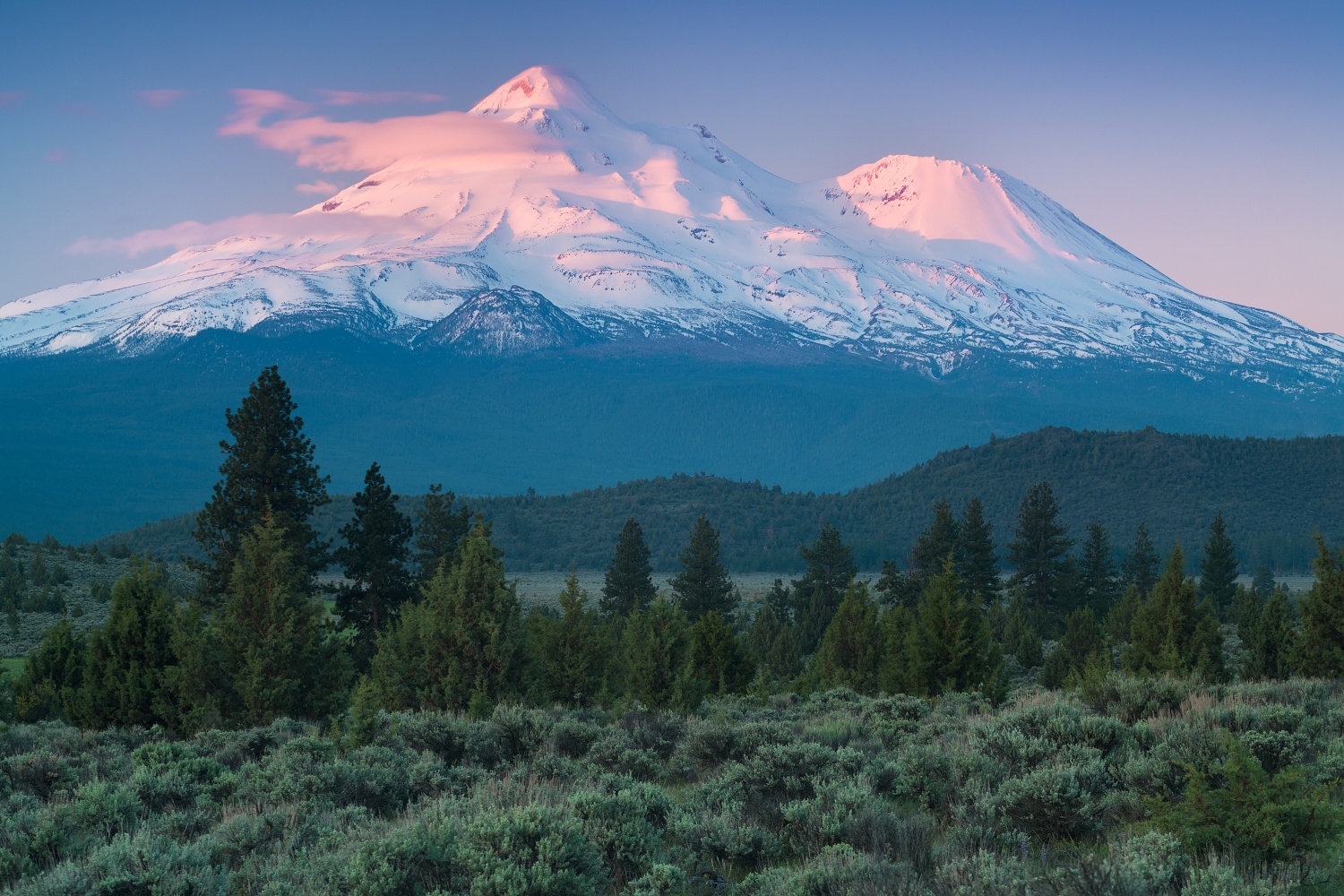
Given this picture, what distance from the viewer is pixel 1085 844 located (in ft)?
25.6

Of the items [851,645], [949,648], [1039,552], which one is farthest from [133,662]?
[1039,552]

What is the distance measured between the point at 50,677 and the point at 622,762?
738 inches

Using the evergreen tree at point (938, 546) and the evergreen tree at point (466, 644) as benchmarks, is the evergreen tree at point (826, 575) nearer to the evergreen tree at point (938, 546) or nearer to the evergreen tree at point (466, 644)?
the evergreen tree at point (938, 546)

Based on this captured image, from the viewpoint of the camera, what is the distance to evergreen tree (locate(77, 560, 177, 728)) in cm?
1812

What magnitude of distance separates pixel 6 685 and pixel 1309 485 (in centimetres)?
16252

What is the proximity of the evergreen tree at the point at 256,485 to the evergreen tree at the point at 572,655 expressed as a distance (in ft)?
31.5

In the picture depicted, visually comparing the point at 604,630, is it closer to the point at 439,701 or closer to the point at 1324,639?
the point at 439,701

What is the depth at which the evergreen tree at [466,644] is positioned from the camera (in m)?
19.1

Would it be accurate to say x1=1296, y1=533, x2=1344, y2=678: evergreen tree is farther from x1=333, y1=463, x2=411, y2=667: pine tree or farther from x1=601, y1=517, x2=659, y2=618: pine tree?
x1=601, y1=517, x2=659, y2=618: pine tree

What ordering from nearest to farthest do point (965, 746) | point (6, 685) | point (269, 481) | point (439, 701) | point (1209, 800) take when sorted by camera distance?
1. point (1209, 800)
2. point (965, 746)
3. point (439, 701)
4. point (6, 685)
5. point (269, 481)

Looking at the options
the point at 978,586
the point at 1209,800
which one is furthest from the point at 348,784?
the point at 978,586

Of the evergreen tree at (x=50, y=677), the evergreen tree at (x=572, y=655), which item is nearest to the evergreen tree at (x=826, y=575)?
the evergreen tree at (x=572, y=655)

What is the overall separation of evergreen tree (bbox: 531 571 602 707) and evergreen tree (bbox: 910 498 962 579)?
1414 inches

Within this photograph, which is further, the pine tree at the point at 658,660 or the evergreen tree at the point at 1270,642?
the evergreen tree at the point at 1270,642
